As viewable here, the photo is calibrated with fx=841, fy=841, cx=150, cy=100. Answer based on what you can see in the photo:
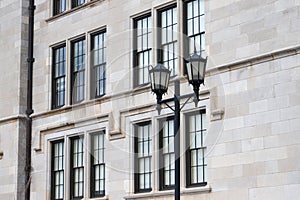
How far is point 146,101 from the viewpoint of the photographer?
22.5 m

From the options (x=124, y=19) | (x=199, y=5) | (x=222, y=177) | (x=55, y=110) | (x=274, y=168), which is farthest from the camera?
(x=55, y=110)

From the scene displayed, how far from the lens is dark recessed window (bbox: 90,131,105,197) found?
77.7ft

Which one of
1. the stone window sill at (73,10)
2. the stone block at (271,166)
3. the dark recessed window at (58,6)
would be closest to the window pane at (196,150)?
the stone block at (271,166)

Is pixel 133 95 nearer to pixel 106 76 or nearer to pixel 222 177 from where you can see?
pixel 106 76

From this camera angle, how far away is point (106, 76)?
2402 cm

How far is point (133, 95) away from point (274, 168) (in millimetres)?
5526

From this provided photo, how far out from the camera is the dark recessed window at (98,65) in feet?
79.8

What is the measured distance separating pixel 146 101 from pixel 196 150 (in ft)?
7.51

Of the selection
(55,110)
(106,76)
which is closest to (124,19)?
(106,76)

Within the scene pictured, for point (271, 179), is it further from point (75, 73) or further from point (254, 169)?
point (75, 73)

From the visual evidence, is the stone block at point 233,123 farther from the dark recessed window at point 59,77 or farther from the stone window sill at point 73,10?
the dark recessed window at point 59,77

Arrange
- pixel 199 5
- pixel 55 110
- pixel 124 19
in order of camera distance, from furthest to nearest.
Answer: pixel 55 110 → pixel 124 19 → pixel 199 5

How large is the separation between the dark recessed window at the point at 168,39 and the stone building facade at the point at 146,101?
3 centimetres

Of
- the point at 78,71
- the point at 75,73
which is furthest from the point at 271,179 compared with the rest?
the point at 75,73
